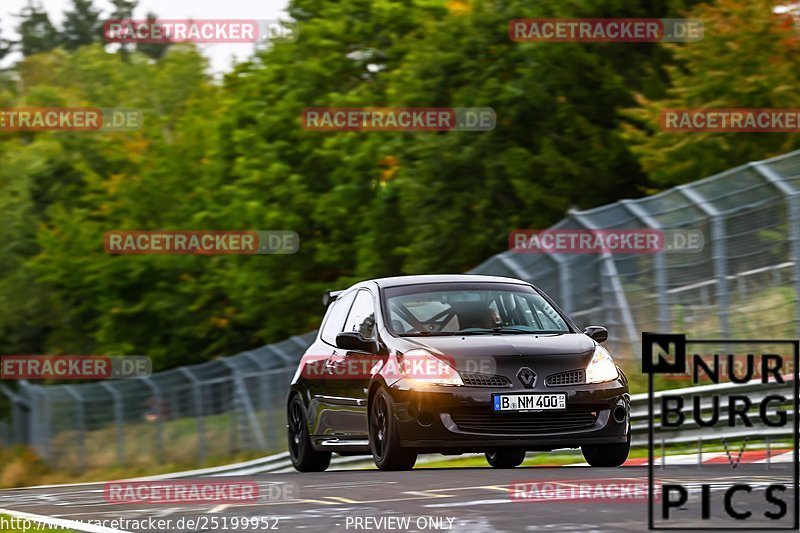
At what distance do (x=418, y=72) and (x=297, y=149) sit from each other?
7758 mm

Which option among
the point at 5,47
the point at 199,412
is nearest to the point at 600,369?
the point at 199,412

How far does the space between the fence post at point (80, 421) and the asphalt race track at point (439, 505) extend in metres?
31.0

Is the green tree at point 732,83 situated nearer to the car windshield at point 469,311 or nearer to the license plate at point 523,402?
the car windshield at point 469,311

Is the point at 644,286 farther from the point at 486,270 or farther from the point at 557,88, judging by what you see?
the point at 557,88

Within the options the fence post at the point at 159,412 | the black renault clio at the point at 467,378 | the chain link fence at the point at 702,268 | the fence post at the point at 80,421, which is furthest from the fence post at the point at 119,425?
the black renault clio at the point at 467,378

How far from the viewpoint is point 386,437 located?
13328mm

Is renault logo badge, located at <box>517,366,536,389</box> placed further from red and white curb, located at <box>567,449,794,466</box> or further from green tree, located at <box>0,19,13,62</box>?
green tree, located at <box>0,19,13,62</box>

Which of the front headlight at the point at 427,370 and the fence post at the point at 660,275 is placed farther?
the fence post at the point at 660,275

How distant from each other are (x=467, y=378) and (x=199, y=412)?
2526 cm

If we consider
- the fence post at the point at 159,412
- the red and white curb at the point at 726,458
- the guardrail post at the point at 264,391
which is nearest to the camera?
the red and white curb at the point at 726,458

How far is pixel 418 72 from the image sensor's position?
4662cm

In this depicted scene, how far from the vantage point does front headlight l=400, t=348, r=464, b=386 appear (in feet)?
42.0

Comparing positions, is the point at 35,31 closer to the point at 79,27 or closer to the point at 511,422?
the point at 79,27

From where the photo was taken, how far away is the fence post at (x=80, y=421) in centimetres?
4609
